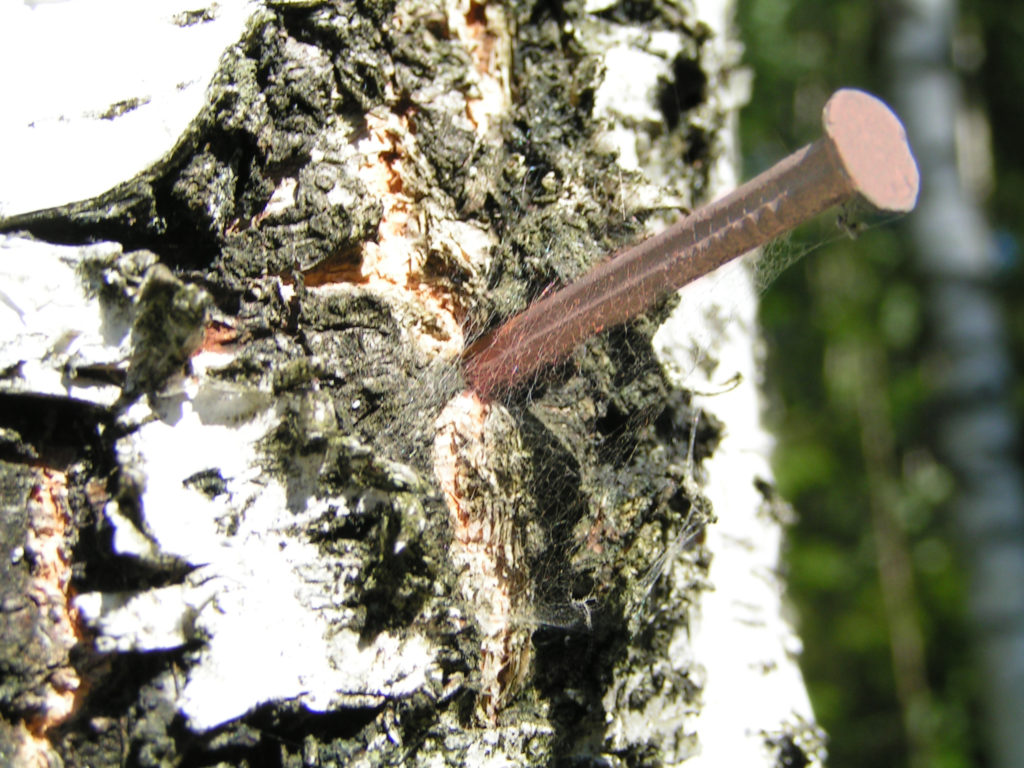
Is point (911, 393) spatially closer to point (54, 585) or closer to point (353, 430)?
point (353, 430)

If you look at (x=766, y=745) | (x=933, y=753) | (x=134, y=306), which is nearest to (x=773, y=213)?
(x=134, y=306)

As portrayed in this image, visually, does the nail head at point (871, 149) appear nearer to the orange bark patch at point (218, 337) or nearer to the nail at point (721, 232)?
the nail at point (721, 232)

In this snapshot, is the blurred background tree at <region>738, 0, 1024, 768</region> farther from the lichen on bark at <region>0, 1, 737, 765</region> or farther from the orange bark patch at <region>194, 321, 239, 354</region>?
the orange bark patch at <region>194, 321, 239, 354</region>

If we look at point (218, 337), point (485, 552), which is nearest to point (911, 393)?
point (485, 552)

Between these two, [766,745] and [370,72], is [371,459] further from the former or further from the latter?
[766,745]

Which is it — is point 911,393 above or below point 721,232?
above

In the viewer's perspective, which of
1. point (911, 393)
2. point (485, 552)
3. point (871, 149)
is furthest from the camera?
point (911, 393)
